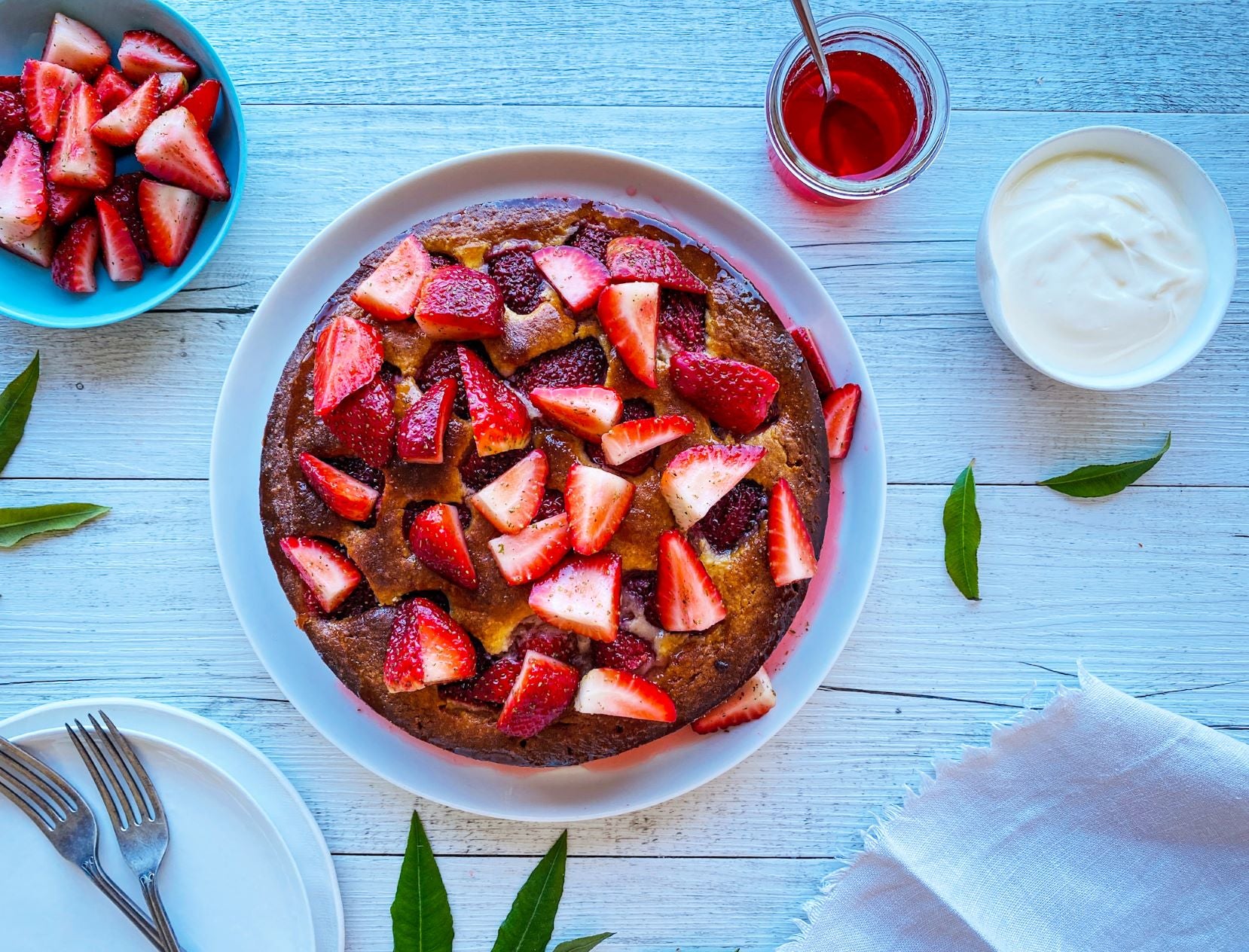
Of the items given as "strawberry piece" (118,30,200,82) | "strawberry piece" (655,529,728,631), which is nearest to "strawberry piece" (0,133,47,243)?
"strawberry piece" (118,30,200,82)

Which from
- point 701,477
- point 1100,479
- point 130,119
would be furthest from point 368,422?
point 1100,479

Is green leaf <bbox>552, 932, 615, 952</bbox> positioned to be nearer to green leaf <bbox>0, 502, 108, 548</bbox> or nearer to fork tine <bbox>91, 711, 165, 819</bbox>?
fork tine <bbox>91, 711, 165, 819</bbox>

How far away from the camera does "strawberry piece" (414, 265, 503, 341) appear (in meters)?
2.05

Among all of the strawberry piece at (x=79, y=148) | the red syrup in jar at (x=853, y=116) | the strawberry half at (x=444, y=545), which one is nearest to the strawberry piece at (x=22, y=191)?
the strawberry piece at (x=79, y=148)

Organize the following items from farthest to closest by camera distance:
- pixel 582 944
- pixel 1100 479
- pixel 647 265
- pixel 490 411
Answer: pixel 1100 479
pixel 582 944
pixel 647 265
pixel 490 411

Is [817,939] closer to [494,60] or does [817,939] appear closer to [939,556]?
[939,556]

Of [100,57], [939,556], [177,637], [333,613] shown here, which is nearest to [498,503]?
[333,613]

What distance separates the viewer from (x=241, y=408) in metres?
2.40

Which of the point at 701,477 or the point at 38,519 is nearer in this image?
the point at 701,477

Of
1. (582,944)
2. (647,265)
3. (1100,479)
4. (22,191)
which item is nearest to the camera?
(647,265)

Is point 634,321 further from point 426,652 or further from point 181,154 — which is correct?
point 181,154

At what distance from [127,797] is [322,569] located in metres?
0.89

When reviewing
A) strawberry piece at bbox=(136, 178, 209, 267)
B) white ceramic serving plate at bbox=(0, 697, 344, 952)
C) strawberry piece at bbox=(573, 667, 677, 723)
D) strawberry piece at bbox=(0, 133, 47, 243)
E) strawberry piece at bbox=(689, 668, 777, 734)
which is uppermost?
strawberry piece at bbox=(0, 133, 47, 243)

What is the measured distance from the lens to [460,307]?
6.72 feet
